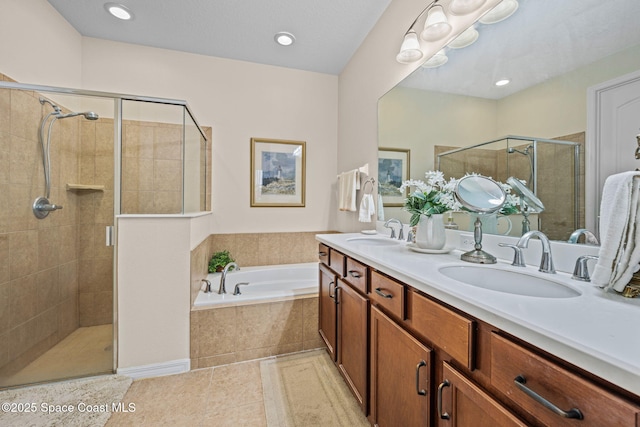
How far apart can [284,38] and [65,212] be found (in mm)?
2219

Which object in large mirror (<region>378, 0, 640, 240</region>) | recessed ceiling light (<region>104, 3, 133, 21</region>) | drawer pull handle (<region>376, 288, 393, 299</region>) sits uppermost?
recessed ceiling light (<region>104, 3, 133, 21</region>)

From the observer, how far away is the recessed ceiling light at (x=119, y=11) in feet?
6.75

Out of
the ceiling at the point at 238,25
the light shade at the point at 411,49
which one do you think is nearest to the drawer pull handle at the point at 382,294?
the light shade at the point at 411,49

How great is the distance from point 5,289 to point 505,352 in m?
2.54

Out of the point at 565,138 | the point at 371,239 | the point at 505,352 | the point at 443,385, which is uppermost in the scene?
the point at 565,138

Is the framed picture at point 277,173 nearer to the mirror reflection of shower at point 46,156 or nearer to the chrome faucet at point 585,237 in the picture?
the mirror reflection of shower at point 46,156

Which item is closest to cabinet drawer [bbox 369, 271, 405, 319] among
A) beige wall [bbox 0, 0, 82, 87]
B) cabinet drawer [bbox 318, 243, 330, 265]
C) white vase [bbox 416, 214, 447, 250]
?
white vase [bbox 416, 214, 447, 250]

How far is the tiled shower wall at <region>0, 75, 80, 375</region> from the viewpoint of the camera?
5.32 feet

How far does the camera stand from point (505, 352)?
23.3 inches

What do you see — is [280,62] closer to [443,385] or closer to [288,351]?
[288,351]

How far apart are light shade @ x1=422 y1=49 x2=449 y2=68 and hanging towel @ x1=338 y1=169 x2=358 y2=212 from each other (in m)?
1.04

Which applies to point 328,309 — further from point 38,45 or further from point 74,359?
point 38,45

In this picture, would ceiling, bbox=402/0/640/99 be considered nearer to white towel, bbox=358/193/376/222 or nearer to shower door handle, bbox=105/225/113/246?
white towel, bbox=358/193/376/222

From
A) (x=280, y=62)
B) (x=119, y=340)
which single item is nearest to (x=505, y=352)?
(x=119, y=340)
